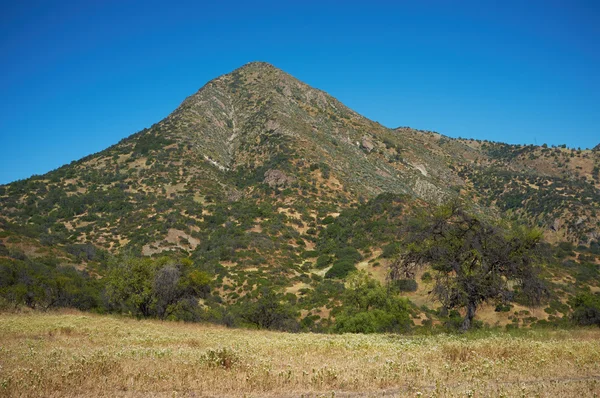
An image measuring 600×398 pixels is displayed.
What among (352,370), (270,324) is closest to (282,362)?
(352,370)

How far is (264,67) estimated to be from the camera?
16738 centimetres

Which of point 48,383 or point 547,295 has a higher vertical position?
point 547,295

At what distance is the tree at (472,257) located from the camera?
17.5m

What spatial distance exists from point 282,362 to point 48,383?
569cm

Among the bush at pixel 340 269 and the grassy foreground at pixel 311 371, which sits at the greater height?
the grassy foreground at pixel 311 371

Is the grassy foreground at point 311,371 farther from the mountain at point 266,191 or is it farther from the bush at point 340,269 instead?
the bush at point 340,269

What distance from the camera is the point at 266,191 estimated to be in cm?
8988

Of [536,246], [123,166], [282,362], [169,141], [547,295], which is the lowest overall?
[282,362]

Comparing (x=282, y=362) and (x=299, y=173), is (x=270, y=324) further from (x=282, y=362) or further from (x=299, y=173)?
(x=299, y=173)

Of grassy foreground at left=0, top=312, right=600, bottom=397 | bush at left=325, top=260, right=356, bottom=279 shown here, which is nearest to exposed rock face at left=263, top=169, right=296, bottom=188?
bush at left=325, top=260, right=356, bottom=279

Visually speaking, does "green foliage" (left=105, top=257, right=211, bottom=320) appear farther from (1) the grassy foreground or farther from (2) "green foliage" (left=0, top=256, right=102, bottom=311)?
(1) the grassy foreground

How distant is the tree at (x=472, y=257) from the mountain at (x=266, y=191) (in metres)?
27.8

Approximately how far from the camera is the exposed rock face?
91.1m

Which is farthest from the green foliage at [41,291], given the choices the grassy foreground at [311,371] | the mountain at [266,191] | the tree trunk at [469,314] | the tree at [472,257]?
the tree trunk at [469,314]
